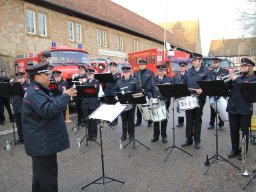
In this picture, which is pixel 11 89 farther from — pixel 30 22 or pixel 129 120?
pixel 30 22

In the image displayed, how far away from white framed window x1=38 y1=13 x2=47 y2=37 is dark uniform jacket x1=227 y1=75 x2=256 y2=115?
647 inches

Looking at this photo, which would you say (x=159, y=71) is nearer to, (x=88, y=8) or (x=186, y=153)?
(x=186, y=153)

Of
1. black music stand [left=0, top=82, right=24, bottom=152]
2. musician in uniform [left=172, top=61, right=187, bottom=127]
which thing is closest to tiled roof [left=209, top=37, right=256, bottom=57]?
musician in uniform [left=172, top=61, right=187, bottom=127]

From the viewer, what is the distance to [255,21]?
27.9 metres

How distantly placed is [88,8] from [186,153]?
21892mm

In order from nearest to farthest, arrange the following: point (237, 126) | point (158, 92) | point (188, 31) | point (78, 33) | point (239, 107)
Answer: point (239, 107) → point (237, 126) → point (158, 92) → point (78, 33) → point (188, 31)

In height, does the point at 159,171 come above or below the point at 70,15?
below

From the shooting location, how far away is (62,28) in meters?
21.1

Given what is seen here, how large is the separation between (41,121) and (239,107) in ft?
13.2

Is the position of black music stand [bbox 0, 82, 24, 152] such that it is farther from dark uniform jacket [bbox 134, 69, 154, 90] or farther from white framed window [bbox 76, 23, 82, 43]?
white framed window [bbox 76, 23, 82, 43]

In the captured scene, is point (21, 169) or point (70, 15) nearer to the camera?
point (21, 169)

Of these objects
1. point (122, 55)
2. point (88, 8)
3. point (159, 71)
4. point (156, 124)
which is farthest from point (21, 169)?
point (122, 55)

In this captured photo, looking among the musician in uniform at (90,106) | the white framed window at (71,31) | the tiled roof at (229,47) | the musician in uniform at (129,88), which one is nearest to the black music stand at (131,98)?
the musician in uniform at (129,88)

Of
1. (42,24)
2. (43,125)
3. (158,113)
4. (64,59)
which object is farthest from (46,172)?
(42,24)
